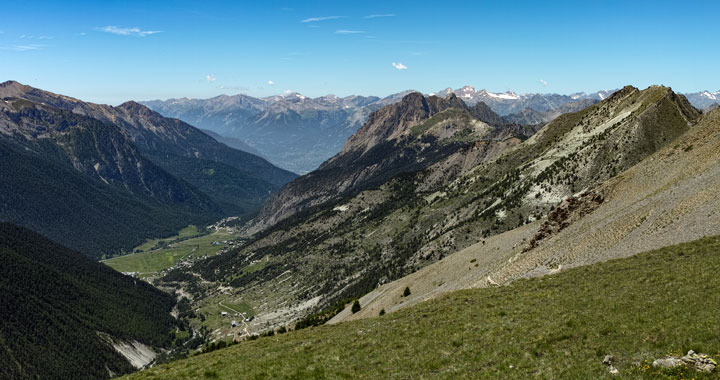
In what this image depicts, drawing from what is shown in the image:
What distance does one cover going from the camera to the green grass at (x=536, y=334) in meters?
27.0

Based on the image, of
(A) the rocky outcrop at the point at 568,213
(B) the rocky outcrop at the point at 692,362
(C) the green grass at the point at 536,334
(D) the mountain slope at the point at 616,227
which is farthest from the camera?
(A) the rocky outcrop at the point at 568,213

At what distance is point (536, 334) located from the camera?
32812mm

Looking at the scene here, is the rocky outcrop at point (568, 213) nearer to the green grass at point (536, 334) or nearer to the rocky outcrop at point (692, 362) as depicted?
the green grass at point (536, 334)

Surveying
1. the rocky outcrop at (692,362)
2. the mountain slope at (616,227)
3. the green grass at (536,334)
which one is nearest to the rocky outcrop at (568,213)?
the mountain slope at (616,227)

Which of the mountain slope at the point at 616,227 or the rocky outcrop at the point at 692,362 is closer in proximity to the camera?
the rocky outcrop at the point at 692,362

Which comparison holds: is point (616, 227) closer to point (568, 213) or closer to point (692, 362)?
point (568, 213)

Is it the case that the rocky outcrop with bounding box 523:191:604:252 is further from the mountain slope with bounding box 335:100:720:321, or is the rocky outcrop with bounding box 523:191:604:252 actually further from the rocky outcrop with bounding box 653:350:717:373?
the rocky outcrop with bounding box 653:350:717:373

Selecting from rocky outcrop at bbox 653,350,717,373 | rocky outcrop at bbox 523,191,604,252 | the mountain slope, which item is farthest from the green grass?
rocky outcrop at bbox 523,191,604,252

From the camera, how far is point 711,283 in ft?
114

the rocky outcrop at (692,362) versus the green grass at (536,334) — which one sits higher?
the rocky outcrop at (692,362)

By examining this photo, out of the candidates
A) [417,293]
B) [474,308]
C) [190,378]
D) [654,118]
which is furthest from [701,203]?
[654,118]

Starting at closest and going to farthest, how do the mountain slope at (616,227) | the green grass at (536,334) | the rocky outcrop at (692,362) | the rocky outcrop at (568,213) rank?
the rocky outcrop at (692,362) < the green grass at (536,334) < the mountain slope at (616,227) < the rocky outcrop at (568,213)

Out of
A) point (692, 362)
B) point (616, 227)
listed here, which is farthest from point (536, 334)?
point (616, 227)

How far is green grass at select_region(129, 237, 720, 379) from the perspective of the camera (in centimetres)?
2697
